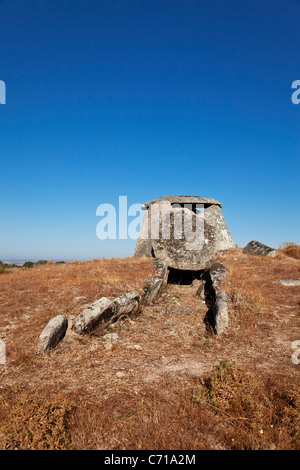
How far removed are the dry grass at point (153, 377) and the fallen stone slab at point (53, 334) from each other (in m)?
0.18

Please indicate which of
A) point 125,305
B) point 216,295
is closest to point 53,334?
point 125,305

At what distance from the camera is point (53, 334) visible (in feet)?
20.3

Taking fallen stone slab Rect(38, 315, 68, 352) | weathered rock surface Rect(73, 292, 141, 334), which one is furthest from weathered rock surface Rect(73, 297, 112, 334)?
fallen stone slab Rect(38, 315, 68, 352)

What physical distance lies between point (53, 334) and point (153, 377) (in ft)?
8.50

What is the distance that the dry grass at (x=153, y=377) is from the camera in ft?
11.4

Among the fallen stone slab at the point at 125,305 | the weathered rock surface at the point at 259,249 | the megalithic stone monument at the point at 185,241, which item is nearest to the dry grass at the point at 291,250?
the weathered rock surface at the point at 259,249

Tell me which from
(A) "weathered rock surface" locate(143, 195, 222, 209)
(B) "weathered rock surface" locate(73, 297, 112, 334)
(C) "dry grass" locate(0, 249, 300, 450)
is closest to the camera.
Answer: (C) "dry grass" locate(0, 249, 300, 450)

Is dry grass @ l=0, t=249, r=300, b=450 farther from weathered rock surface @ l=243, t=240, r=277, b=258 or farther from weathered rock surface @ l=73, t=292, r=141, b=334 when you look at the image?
weathered rock surface @ l=243, t=240, r=277, b=258

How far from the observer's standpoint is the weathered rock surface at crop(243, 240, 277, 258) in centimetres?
1570

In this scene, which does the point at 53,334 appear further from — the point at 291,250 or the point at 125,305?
the point at 291,250

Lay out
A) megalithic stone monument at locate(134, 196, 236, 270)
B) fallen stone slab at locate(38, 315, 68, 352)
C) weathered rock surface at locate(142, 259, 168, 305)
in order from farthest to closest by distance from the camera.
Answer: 1. megalithic stone monument at locate(134, 196, 236, 270)
2. weathered rock surface at locate(142, 259, 168, 305)
3. fallen stone slab at locate(38, 315, 68, 352)

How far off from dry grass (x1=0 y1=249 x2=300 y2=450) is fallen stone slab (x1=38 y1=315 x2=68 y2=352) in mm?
184

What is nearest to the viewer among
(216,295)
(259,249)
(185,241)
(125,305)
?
(125,305)
